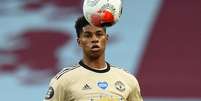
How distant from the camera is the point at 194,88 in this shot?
22.0 ft

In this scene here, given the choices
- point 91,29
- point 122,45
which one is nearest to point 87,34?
point 91,29

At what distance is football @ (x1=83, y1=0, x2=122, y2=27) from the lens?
3.45 meters

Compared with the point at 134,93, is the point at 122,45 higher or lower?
lower

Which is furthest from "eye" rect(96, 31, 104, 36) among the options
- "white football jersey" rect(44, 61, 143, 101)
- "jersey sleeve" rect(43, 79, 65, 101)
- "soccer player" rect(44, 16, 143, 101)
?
"jersey sleeve" rect(43, 79, 65, 101)

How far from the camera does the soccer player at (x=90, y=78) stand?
135 inches

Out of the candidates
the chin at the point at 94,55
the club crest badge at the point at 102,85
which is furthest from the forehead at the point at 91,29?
the club crest badge at the point at 102,85

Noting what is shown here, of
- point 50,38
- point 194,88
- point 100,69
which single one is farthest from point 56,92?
point 50,38

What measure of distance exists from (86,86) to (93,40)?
0.63ft

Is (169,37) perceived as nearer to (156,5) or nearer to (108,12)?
(156,5)

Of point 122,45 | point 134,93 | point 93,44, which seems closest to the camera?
point 93,44

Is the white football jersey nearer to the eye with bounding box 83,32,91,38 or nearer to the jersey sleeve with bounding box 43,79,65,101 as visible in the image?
the jersey sleeve with bounding box 43,79,65,101

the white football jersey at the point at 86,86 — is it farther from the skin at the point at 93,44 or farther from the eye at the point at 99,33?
the eye at the point at 99,33

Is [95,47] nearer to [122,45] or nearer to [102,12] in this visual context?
[102,12]

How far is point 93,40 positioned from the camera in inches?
135
